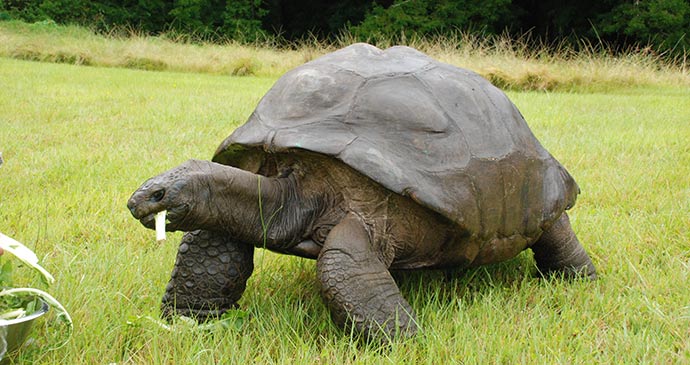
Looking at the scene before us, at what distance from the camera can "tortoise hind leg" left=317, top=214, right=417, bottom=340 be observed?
2.17 metres

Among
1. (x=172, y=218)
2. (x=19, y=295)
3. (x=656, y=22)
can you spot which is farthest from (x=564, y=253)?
(x=656, y=22)

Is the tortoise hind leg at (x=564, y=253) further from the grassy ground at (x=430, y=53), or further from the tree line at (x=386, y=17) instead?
the tree line at (x=386, y=17)

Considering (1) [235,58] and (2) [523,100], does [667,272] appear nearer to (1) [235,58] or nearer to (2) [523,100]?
(2) [523,100]

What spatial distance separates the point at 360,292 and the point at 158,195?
70 centimetres

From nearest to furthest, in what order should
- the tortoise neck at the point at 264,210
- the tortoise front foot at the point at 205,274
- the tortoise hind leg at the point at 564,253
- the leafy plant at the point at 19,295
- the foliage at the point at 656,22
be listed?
the leafy plant at the point at 19,295 → the tortoise neck at the point at 264,210 → the tortoise front foot at the point at 205,274 → the tortoise hind leg at the point at 564,253 → the foliage at the point at 656,22

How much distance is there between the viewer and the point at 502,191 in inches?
101

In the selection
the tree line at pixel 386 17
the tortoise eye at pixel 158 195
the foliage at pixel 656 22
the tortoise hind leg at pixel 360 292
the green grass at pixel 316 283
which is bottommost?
the tree line at pixel 386 17

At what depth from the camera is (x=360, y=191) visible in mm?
2363

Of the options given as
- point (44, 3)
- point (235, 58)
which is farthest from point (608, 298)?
point (44, 3)

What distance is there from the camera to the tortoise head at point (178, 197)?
1969 mm

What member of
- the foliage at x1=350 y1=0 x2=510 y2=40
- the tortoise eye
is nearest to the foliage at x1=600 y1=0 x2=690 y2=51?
the foliage at x1=350 y1=0 x2=510 y2=40

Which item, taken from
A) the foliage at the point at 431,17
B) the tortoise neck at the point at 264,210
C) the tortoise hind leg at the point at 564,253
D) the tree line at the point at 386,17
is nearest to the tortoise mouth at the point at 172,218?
the tortoise neck at the point at 264,210

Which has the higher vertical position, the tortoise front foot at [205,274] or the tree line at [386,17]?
the tortoise front foot at [205,274]

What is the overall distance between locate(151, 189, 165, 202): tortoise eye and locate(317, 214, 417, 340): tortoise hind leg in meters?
0.56
